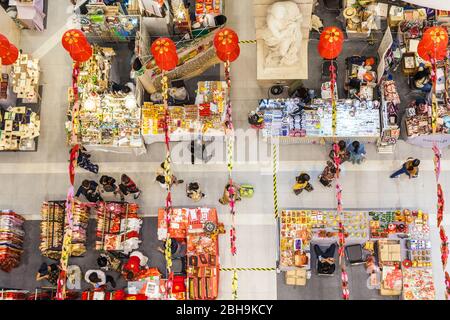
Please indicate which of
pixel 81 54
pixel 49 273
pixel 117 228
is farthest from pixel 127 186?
pixel 81 54

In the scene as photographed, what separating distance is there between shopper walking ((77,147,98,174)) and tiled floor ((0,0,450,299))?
0.29m

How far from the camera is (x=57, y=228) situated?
39.0ft

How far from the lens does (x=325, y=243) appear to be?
39.2 ft

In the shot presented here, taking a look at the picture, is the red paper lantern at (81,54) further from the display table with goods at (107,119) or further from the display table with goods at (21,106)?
the display table with goods at (21,106)

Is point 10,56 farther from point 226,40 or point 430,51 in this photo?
point 430,51

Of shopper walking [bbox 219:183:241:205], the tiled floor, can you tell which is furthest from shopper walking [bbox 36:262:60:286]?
shopper walking [bbox 219:183:241:205]

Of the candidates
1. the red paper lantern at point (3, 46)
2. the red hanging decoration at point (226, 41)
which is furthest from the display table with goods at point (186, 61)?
the red paper lantern at point (3, 46)

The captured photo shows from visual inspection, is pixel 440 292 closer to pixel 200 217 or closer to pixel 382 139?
pixel 382 139

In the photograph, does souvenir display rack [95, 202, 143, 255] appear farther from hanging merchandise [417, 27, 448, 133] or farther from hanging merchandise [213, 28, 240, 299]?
hanging merchandise [417, 27, 448, 133]

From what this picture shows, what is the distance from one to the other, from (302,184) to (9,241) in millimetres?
7165

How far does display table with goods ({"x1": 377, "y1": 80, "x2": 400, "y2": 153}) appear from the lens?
11992 millimetres

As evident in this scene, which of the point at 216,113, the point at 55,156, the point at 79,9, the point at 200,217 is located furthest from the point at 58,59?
the point at 200,217

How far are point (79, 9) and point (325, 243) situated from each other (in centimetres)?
868

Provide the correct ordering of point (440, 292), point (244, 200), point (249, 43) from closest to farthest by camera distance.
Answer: point (440, 292) < point (244, 200) < point (249, 43)
